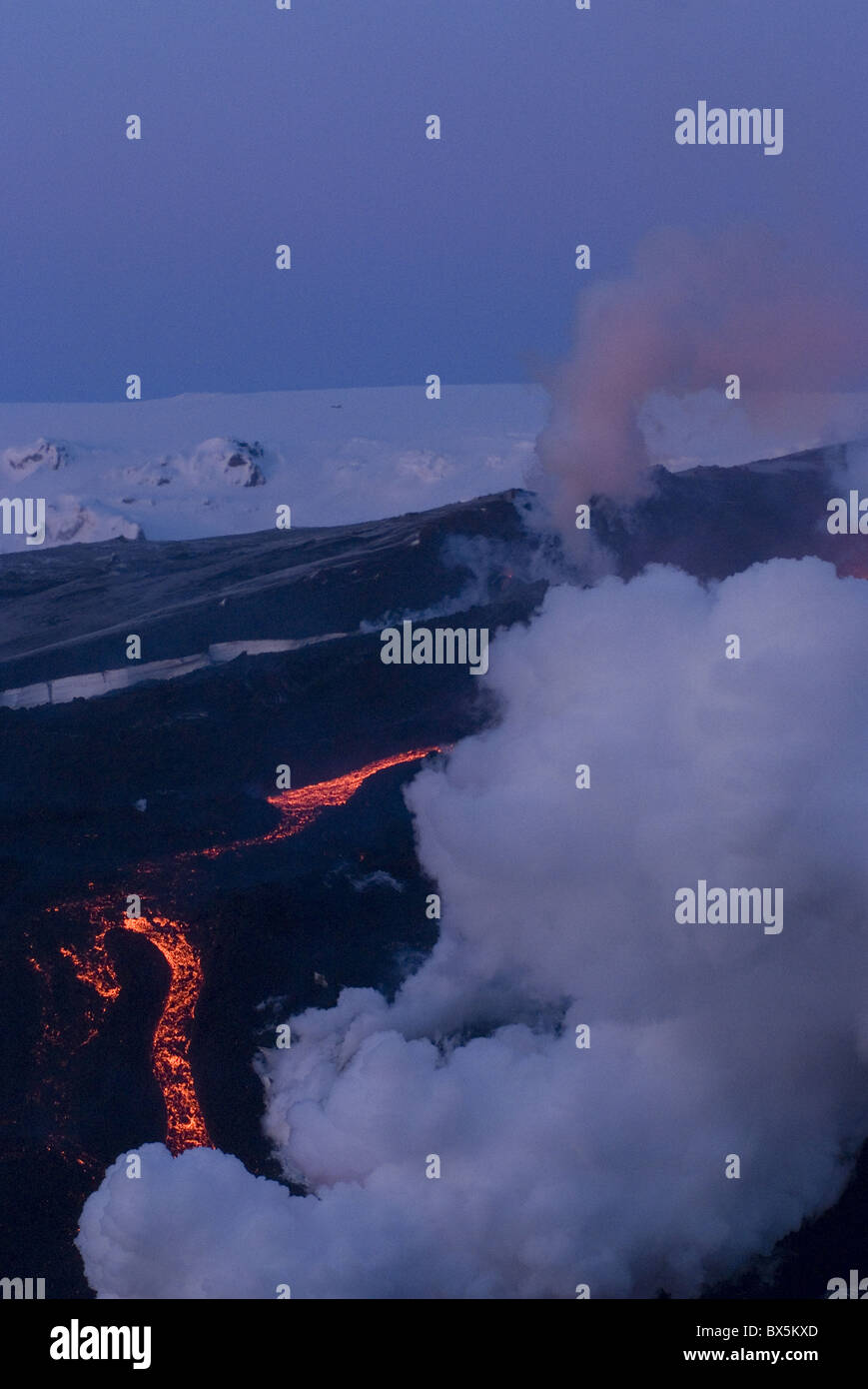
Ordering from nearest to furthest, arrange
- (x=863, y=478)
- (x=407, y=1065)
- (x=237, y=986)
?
1. (x=407, y=1065)
2. (x=237, y=986)
3. (x=863, y=478)

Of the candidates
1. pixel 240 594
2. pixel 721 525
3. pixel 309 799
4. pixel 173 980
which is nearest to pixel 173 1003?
pixel 173 980

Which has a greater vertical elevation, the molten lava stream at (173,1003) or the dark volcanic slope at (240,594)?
the dark volcanic slope at (240,594)

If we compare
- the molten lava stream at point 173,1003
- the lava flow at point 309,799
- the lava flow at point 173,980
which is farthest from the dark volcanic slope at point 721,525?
the molten lava stream at point 173,1003

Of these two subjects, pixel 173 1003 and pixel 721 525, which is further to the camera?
→ pixel 721 525

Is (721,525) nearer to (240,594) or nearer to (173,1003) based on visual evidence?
(240,594)

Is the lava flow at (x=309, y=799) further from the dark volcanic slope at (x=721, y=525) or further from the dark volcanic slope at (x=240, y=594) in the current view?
the dark volcanic slope at (x=721, y=525)
